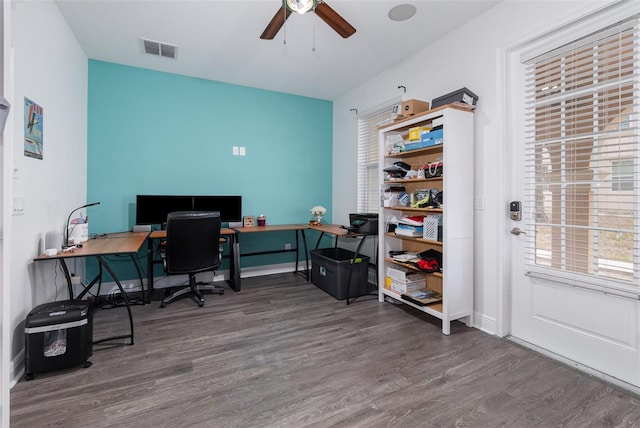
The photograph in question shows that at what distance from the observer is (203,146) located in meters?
4.17

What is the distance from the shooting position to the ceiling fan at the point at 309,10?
2.06 m

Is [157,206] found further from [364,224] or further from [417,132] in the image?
[417,132]

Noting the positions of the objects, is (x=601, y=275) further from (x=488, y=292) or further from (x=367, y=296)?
(x=367, y=296)

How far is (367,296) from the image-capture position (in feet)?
11.8

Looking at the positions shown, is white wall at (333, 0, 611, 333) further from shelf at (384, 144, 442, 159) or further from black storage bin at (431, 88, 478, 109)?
shelf at (384, 144, 442, 159)

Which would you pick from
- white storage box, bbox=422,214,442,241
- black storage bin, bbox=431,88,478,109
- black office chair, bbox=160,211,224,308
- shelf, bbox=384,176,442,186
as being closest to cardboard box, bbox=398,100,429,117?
black storage bin, bbox=431,88,478,109

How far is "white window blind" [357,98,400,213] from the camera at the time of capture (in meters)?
4.35

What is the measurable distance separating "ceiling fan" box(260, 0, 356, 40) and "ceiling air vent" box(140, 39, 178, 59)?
1453mm

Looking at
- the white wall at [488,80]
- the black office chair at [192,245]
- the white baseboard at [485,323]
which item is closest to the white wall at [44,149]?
the black office chair at [192,245]

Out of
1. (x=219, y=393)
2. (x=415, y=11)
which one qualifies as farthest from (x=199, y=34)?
(x=219, y=393)

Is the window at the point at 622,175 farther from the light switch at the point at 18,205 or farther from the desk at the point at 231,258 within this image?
the light switch at the point at 18,205

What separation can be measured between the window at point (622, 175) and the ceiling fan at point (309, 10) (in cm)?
213

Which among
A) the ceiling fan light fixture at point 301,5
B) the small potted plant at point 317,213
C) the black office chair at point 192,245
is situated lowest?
the black office chair at point 192,245

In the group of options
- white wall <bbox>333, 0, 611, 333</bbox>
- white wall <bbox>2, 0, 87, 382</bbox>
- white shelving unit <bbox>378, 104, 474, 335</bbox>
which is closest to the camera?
white wall <bbox>2, 0, 87, 382</bbox>
